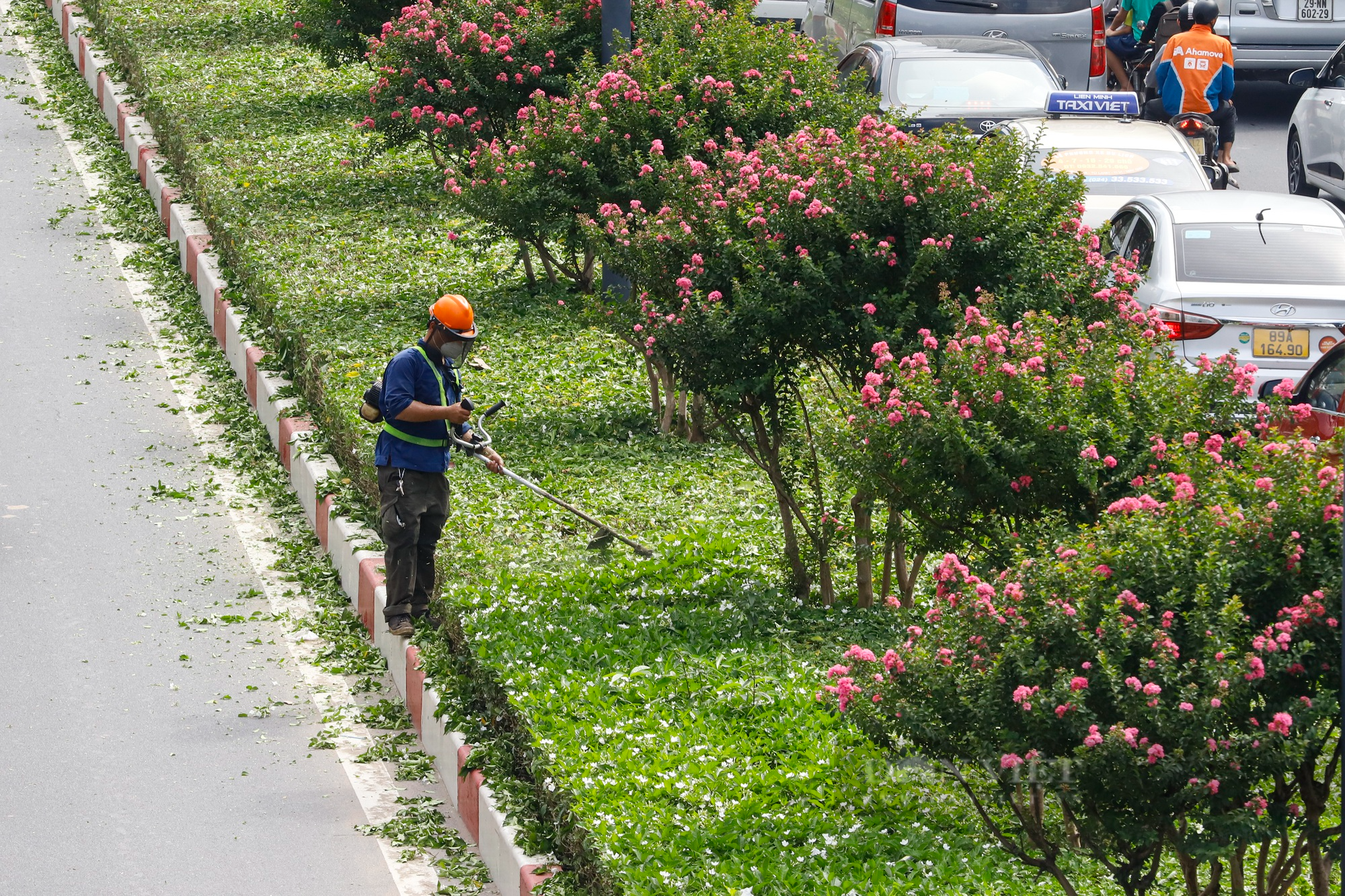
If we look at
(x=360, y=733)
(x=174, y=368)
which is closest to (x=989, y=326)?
(x=360, y=733)

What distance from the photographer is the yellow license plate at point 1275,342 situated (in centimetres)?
1023

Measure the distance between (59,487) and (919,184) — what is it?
510 centimetres

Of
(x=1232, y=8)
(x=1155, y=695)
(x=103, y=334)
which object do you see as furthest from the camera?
(x=1232, y=8)

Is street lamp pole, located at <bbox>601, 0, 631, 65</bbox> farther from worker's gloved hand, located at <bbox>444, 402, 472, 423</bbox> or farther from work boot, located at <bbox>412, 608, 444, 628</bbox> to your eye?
work boot, located at <bbox>412, 608, 444, 628</bbox>

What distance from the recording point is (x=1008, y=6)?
1745 cm

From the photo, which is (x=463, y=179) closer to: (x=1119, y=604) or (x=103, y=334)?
(x=103, y=334)

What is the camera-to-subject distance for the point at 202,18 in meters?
20.2

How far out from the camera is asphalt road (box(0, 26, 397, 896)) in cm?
639

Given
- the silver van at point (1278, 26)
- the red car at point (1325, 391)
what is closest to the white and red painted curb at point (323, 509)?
the red car at point (1325, 391)

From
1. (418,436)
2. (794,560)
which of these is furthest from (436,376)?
(794,560)

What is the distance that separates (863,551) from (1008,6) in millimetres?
11187

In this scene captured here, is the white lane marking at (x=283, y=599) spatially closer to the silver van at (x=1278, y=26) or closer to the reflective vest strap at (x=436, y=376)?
the reflective vest strap at (x=436, y=376)

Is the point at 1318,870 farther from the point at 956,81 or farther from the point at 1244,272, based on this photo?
the point at 956,81

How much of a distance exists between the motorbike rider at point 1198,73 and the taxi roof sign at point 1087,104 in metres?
1.84
